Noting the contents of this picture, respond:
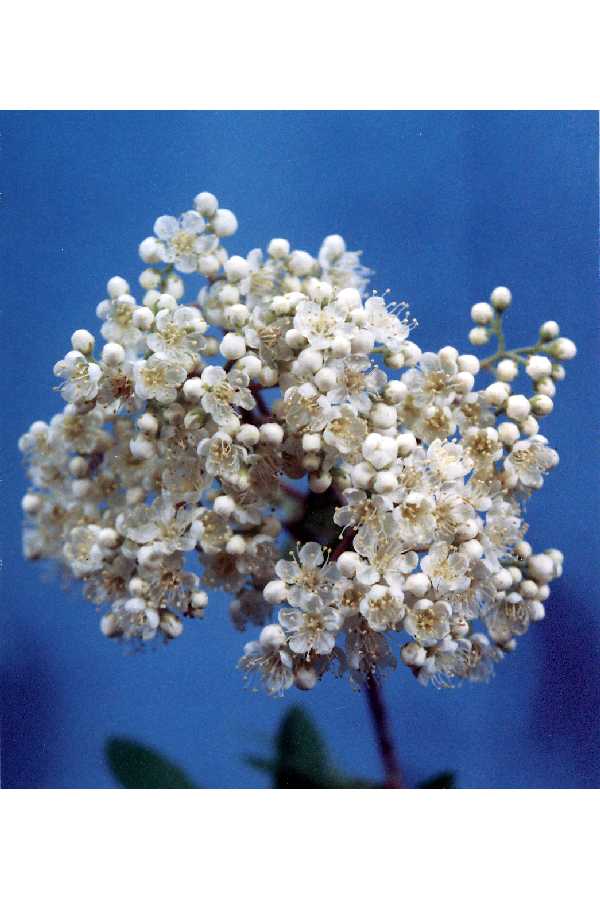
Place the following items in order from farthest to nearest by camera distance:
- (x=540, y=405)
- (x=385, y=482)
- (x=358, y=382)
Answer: (x=540, y=405) → (x=358, y=382) → (x=385, y=482)

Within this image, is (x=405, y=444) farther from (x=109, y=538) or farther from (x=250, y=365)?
(x=109, y=538)

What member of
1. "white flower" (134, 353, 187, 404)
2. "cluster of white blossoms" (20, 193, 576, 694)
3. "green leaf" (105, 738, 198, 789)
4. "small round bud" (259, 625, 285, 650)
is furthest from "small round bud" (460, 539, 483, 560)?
"green leaf" (105, 738, 198, 789)

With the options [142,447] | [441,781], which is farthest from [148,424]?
[441,781]

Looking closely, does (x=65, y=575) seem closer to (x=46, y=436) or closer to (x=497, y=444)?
(x=46, y=436)

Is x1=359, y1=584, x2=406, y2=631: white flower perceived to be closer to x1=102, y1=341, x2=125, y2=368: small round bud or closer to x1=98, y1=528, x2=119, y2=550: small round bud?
x1=98, y1=528, x2=119, y2=550: small round bud

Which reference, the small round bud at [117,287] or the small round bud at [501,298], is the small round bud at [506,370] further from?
the small round bud at [117,287]
